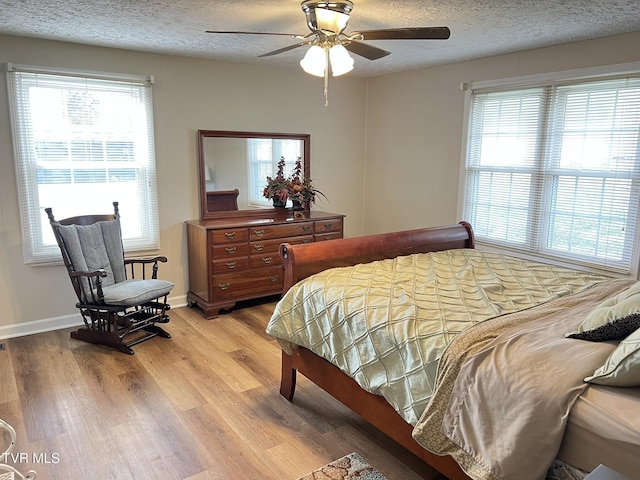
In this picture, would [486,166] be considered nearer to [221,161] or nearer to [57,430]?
[221,161]

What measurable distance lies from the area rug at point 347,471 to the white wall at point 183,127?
276 cm

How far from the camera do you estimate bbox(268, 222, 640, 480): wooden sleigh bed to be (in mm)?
1904

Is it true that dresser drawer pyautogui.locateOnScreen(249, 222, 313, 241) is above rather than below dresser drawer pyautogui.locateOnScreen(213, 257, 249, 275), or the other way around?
above

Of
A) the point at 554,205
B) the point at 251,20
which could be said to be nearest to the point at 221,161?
the point at 251,20

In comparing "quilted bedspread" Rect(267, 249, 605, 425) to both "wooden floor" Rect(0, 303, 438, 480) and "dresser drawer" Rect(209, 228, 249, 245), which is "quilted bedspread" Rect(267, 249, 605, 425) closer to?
"wooden floor" Rect(0, 303, 438, 480)

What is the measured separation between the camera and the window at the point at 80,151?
3607 mm

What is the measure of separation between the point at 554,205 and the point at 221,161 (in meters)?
3.03

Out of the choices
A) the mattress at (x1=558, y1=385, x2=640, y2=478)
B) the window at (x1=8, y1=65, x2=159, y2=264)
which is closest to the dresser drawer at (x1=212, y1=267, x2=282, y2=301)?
the window at (x1=8, y1=65, x2=159, y2=264)

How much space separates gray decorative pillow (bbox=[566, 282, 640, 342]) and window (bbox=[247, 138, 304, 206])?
3.48 meters

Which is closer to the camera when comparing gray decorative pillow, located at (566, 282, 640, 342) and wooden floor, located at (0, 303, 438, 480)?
gray decorative pillow, located at (566, 282, 640, 342)

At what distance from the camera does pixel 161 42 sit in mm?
3645

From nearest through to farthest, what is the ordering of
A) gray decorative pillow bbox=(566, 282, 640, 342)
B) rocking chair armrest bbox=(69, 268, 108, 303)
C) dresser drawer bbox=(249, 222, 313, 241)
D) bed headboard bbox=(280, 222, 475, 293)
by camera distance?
gray decorative pillow bbox=(566, 282, 640, 342) < bed headboard bbox=(280, 222, 475, 293) < rocking chair armrest bbox=(69, 268, 108, 303) < dresser drawer bbox=(249, 222, 313, 241)

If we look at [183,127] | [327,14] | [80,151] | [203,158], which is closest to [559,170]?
[327,14]

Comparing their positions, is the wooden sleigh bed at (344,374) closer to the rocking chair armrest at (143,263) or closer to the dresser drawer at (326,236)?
the dresser drawer at (326,236)
